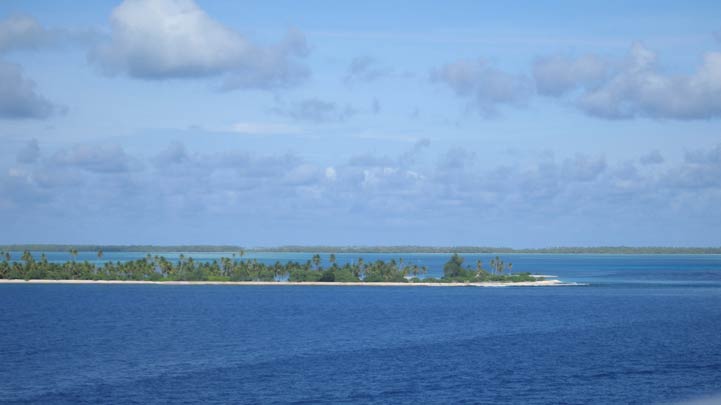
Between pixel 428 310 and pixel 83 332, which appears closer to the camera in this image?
pixel 83 332

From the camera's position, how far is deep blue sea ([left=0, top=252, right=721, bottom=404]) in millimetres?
64500

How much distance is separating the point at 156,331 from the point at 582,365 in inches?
2203

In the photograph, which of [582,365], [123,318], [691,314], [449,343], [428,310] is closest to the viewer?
[582,365]

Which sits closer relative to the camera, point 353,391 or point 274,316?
point 353,391

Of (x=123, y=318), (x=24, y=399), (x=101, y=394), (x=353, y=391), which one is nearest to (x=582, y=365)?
(x=353, y=391)

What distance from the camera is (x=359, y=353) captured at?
87312 millimetres

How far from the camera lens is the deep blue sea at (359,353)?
2539 inches

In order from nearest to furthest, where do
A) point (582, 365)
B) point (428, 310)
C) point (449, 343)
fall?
1. point (582, 365)
2. point (449, 343)
3. point (428, 310)

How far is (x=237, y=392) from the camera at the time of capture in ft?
209

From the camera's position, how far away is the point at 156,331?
109000mm

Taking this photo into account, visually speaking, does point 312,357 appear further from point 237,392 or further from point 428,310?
point 428,310

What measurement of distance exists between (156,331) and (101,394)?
1852 inches

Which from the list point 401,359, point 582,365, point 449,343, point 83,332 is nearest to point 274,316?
point 83,332

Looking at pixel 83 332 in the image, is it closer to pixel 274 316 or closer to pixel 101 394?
pixel 274 316
